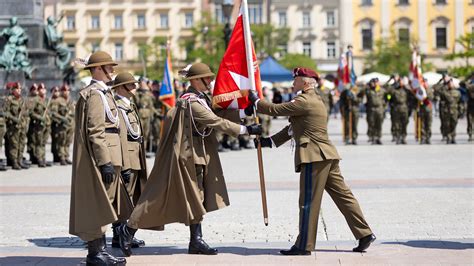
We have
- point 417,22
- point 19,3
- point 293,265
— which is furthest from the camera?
point 417,22

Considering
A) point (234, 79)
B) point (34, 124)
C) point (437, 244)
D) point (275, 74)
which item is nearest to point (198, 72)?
point (234, 79)

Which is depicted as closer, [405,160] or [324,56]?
[405,160]

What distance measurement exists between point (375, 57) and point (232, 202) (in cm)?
6799

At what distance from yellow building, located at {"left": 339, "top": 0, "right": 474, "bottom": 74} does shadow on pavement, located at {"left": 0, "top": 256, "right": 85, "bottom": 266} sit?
78.0 meters

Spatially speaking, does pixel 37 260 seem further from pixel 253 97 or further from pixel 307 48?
pixel 307 48

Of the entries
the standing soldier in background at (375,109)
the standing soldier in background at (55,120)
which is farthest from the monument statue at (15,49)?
the standing soldier in background at (375,109)

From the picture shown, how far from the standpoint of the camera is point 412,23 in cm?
8762

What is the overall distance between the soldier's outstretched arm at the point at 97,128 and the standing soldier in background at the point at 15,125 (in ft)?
37.5

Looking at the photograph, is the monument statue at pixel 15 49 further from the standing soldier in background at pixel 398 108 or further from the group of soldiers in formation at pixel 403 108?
the standing soldier in background at pixel 398 108

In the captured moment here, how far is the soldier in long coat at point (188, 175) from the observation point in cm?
993

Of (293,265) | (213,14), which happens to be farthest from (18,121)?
(213,14)

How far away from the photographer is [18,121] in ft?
67.5

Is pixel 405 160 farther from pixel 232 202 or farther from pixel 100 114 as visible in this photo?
pixel 100 114

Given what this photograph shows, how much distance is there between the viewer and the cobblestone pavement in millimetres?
9789
